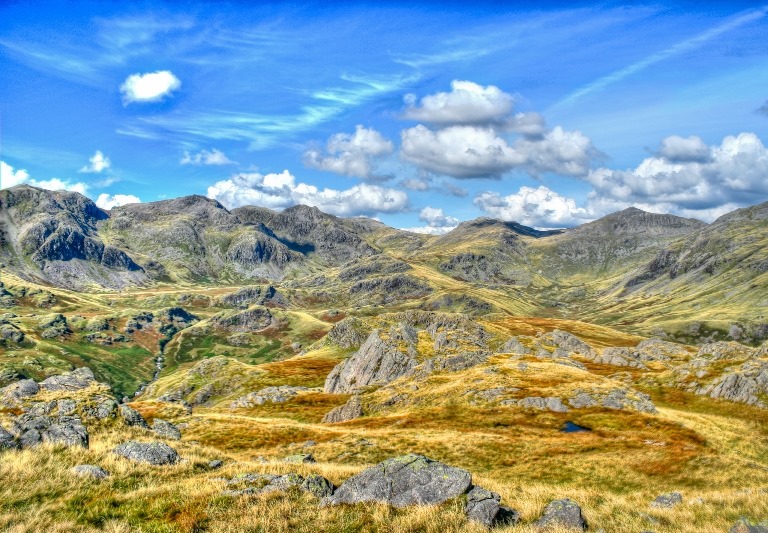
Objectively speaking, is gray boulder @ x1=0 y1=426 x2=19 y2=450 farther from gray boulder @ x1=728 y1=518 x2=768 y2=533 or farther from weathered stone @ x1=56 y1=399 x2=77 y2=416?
gray boulder @ x1=728 y1=518 x2=768 y2=533

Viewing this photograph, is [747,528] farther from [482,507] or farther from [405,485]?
[405,485]

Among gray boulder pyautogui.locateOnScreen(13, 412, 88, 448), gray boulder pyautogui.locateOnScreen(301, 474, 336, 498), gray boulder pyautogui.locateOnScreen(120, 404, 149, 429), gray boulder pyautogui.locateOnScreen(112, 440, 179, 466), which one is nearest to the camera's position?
gray boulder pyautogui.locateOnScreen(301, 474, 336, 498)

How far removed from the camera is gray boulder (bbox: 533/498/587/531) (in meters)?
14.9

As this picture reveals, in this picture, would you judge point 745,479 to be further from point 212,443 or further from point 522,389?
point 212,443

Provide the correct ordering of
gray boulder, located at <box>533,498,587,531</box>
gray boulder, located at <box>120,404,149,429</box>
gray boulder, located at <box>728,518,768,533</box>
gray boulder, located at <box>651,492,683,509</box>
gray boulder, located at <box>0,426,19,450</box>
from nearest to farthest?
gray boulder, located at <box>728,518,768,533</box>
gray boulder, located at <box>533,498,587,531</box>
gray boulder, located at <box>0,426,19,450</box>
gray boulder, located at <box>651,492,683,509</box>
gray boulder, located at <box>120,404,149,429</box>

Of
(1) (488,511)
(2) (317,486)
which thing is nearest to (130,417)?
(2) (317,486)

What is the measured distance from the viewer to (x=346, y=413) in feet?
276

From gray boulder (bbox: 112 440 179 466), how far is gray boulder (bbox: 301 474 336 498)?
8.34 metres

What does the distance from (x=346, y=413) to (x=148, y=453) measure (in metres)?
65.1

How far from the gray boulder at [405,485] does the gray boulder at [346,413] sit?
6735 cm

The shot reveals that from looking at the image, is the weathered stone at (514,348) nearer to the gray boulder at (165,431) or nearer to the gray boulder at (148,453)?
the gray boulder at (165,431)

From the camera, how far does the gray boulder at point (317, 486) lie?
57.5 feet

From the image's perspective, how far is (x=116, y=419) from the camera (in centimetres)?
2797

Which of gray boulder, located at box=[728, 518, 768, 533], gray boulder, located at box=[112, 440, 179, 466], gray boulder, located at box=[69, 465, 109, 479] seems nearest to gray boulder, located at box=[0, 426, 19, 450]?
gray boulder, located at box=[69, 465, 109, 479]
